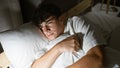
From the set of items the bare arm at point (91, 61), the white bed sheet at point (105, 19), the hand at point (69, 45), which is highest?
the white bed sheet at point (105, 19)

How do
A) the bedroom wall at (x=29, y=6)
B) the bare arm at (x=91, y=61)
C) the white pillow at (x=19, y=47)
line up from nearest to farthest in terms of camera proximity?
1. the bare arm at (x=91, y=61)
2. the white pillow at (x=19, y=47)
3. the bedroom wall at (x=29, y=6)

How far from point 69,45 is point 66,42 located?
3 cm

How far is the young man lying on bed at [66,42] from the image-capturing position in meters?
1.16

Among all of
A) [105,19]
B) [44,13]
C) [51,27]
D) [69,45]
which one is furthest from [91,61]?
[105,19]

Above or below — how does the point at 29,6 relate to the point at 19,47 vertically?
above

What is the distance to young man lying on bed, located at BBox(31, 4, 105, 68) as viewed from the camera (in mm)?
1162

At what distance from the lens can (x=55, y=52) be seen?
1.20 metres

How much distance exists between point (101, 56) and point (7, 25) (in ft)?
2.99

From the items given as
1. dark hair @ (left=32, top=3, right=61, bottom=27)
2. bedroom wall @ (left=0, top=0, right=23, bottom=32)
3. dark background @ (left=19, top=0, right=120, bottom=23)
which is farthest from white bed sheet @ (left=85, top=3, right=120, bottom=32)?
bedroom wall @ (left=0, top=0, right=23, bottom=32)

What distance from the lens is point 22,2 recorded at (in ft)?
5.69

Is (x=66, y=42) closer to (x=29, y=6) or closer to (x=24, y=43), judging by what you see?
(x=24, y=43)

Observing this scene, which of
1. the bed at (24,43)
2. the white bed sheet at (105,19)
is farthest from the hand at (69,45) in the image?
the white bed sheet at (105,19)

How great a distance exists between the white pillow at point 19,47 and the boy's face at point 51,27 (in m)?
0.13

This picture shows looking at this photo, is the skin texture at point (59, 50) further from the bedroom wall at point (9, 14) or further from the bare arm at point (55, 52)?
the bedroom wall at point (9, 14)
